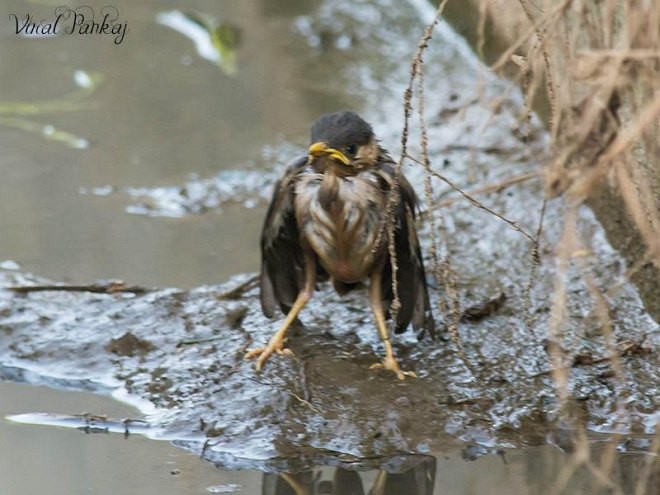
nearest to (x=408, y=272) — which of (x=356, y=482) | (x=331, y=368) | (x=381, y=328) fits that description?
(x=381, y=328)

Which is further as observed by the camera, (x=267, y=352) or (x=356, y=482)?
(x=267, y=352)

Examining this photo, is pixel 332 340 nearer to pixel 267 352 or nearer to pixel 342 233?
pixel 267 352

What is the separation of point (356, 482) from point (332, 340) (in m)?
0.97

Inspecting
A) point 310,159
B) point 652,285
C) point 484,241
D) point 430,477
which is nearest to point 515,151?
point 484,241

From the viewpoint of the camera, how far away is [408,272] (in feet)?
17.3

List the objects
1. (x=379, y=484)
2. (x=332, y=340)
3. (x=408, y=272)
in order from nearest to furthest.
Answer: (x=379, y=484)
(x=408, y=272)
(x=332, y=340)

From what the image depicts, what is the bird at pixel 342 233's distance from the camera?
497 centimetres

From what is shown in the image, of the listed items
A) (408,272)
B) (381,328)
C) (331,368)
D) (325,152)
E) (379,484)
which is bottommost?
(379,484)

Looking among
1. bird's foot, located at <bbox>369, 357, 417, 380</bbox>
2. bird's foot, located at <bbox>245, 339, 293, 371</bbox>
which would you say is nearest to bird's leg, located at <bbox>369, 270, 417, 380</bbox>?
bird's foot, located at <bbox>369, 357, 417, 380</bbox>

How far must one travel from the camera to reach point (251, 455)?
4820mm

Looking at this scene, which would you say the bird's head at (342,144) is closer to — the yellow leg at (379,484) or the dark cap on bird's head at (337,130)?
the dark cap on bird's head at (337,130)

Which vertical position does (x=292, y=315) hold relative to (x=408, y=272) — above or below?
below

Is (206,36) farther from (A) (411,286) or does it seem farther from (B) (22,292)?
(A) (411,286)

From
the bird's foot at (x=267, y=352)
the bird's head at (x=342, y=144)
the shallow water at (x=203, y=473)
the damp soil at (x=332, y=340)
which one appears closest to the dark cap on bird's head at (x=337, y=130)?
the bird's head at (x=342, y=144)
